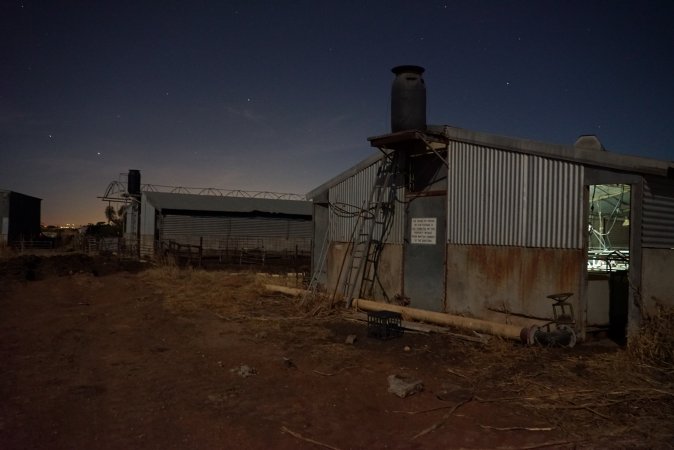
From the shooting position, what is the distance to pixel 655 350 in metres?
8.07

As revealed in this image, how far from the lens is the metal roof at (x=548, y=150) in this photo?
29.4 feet

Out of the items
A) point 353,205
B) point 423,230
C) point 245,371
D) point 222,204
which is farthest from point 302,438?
point 222,204

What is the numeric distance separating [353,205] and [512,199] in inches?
249

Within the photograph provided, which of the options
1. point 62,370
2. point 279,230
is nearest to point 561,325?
point 62,370

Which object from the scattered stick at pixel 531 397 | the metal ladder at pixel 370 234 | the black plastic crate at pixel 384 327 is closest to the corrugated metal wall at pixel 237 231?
the metal ladder at pixel 370 234

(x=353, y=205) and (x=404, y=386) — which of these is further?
(x=353, y=205)

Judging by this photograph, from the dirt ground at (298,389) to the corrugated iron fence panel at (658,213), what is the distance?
89.6 inches

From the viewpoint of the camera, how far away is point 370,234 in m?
14.5

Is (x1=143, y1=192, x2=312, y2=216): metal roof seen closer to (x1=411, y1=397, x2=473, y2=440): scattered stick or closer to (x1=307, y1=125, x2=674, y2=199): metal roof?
(x1=307, y1=125, x2=674, y2=199): metal roof

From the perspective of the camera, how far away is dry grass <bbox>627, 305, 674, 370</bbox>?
311 inches

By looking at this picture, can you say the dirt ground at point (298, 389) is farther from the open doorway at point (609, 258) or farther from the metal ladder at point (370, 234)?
the metal ladder at point (370, 234)

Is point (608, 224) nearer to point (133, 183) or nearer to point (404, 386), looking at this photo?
point (404, 386)

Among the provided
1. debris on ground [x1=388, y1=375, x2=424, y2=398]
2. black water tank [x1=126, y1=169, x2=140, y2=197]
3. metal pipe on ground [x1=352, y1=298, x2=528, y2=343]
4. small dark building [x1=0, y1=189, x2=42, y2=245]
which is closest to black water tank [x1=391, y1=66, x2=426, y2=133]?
metal pipe on ground [x1=352, y1=298, x2=528, y2=343]

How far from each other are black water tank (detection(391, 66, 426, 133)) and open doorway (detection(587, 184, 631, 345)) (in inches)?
186
